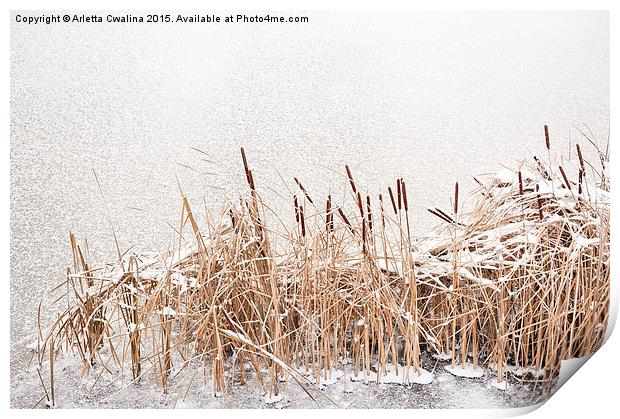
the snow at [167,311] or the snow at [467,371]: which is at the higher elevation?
the snow at [167,311]

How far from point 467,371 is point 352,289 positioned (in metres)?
0.46

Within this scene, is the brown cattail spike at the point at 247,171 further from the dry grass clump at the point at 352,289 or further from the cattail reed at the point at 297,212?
the cattail reed at the point at 297,212

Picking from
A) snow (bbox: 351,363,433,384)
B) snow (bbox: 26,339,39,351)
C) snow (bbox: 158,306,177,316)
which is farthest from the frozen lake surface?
snow (bbox: 351,363,433,384)

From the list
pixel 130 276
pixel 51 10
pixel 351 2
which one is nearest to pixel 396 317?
pixel 130 276

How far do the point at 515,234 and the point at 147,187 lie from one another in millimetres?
1138

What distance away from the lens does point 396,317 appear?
2.22m

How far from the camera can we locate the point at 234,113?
2.20 m

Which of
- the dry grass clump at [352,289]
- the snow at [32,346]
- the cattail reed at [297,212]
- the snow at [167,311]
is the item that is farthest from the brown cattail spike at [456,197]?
the snow at [32,346]

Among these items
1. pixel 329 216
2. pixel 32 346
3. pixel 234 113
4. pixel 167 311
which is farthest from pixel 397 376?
pixel 32 346

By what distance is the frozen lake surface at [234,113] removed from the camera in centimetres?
220

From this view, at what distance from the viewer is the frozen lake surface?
2201mm

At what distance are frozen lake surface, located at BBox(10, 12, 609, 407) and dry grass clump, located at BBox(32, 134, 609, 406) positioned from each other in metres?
0.08

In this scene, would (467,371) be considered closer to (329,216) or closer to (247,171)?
(329,216)

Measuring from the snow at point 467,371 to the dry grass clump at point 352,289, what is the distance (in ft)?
0.20
